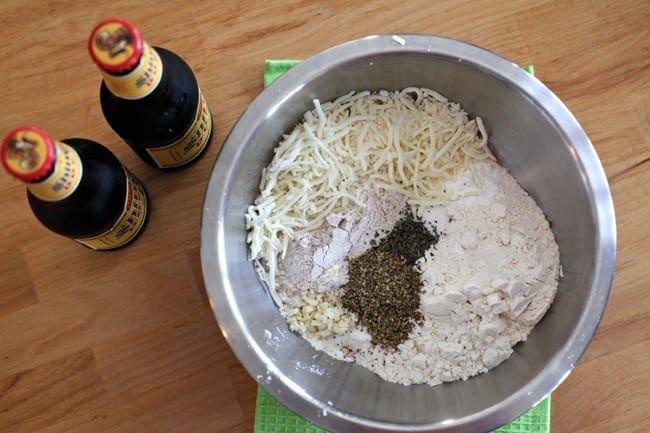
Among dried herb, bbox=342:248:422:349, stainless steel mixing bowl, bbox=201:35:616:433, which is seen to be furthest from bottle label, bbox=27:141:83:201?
dried herb, bbox=342:248:422:349

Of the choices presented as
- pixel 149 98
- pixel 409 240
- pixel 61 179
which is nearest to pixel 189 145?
pixel 149 98

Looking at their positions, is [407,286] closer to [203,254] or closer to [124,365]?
[203,254]

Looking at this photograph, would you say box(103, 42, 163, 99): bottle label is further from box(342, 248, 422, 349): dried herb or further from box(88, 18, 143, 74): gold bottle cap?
box(342, 248, 422, 349): dried herb

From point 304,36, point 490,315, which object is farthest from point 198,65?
point 490,315

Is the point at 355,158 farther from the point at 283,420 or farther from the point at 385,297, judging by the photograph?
the point at 283,420

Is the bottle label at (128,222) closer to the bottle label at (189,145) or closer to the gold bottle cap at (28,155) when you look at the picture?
the bottle label at (189,145)

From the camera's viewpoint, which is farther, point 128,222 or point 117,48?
point 128,222

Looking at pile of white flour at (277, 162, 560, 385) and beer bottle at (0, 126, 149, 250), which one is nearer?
beer bottle at (0, 126, 149, 250)
